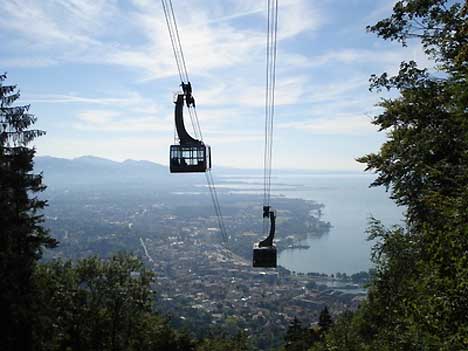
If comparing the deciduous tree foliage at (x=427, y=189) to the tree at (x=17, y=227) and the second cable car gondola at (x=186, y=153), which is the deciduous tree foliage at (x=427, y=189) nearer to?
the second cable car gondola at (x=186, y=153)

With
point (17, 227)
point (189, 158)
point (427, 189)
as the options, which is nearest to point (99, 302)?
point (17, 227)

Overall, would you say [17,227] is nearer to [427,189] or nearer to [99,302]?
[99,302]

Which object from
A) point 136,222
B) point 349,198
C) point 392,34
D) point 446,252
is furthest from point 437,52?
point 349,198

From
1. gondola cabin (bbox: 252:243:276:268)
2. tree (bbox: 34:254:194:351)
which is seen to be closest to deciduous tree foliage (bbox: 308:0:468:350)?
gondola cabin (bbox: 252:243:276:268)

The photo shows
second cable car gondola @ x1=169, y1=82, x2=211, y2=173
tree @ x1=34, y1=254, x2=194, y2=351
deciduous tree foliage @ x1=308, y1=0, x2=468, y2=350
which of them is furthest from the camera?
tree @ x1=34, y1=254, x2=194, y2=351

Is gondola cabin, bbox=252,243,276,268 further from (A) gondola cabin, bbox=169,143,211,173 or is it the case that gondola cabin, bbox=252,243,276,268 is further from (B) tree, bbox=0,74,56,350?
(B) tree, bbox=0,74,56,350

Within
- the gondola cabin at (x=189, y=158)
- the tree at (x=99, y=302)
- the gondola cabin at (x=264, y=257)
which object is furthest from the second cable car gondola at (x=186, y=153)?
the tree at (x=99, y=302)

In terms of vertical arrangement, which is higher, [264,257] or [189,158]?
[189,158]
